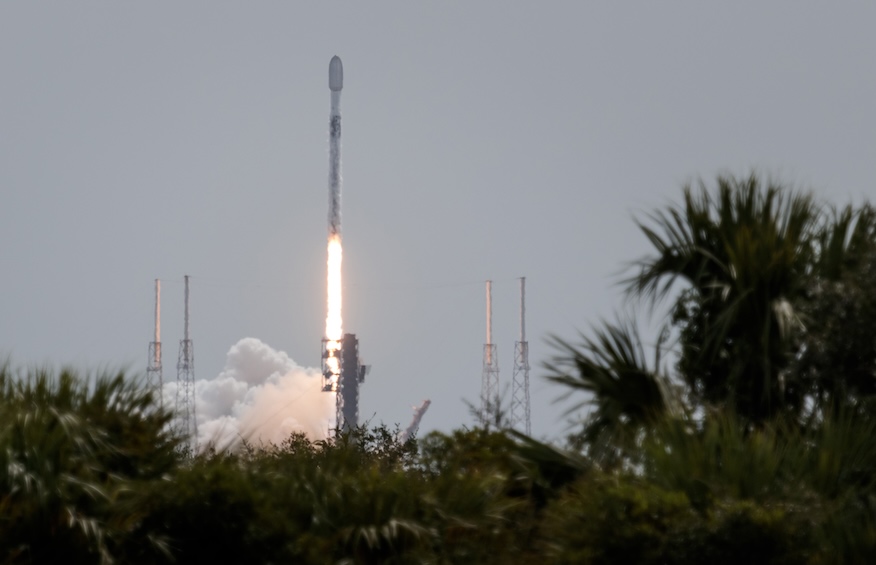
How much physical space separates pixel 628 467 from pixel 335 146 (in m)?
100

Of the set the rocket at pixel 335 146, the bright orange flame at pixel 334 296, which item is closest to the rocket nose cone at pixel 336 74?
the rocket at pixel 335 146

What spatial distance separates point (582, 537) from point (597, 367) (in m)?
2.11

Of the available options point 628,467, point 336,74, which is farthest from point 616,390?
point 336,74

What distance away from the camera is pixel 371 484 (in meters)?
18.5

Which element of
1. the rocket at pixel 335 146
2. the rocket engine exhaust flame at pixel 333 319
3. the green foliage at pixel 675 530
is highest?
the rocket at pixel 335 146

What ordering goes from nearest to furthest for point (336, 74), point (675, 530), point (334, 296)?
point (675, 530) → point (334, 296) → point (336, 74)

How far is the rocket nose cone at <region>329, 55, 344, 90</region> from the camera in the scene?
12131 centimetres

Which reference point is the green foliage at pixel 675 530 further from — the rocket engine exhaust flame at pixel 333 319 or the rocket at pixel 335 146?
the rocket at pixel 335 146

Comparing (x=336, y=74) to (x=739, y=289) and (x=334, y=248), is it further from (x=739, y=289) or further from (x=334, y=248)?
(x=739, y=289)

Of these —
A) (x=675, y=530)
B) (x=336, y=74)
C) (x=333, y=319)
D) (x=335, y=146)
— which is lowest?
(x=675, y=530)

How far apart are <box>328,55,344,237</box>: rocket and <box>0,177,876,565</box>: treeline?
90.0 m

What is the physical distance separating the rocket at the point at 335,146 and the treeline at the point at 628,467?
90.0m

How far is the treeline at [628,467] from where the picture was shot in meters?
16.9

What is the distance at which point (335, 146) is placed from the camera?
117062 mm
